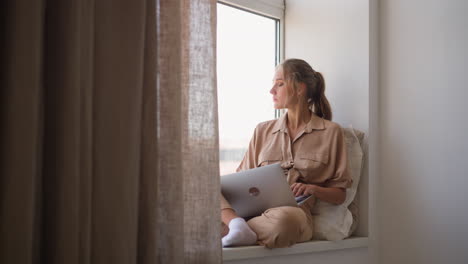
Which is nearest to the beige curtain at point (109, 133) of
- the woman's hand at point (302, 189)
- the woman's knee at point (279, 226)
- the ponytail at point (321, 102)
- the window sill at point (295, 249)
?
the window sill at point (295, 249)

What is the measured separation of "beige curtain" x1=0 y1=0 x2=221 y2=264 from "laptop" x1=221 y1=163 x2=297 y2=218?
17.2 inches

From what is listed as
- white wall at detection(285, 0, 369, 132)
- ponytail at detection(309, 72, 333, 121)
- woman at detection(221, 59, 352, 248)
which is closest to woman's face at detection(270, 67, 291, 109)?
woman at detection(221, 59, 352, 248)

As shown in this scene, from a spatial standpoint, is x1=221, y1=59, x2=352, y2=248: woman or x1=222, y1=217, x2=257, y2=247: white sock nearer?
x1=222, y1=217, x2=257, y2=247: white sock

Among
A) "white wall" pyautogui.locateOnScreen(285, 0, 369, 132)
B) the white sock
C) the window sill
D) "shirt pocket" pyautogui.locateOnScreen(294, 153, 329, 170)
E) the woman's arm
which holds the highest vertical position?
"white wall" pyautogui.locateOnScreen(285, 0, 369, 132)

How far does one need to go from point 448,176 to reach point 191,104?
1.28 metres

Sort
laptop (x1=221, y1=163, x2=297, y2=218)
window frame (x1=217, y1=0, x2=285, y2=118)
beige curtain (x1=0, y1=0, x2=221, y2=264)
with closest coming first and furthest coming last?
beige curtain (x1=0, y1=0, x2=221, y2=264) < laptop (x1=221, y1=163, x2=297, y2=218) < window frame (x1=217, y1=0, x2=285, y2=118)

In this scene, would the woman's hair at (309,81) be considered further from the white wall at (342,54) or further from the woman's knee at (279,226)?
the woman's knee at (279,226)

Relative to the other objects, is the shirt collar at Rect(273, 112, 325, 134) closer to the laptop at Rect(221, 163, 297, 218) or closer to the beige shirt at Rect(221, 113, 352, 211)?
the beige shirt at Rect(221, 113, 352, 211)

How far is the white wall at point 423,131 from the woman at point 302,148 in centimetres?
33

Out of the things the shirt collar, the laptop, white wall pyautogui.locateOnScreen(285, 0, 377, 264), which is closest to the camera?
the laptop

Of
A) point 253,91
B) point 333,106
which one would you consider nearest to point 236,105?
point 253,91

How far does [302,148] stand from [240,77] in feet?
1.77

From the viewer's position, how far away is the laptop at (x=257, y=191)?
1.98 m

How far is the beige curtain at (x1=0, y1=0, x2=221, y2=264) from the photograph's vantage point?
112 centimetres
